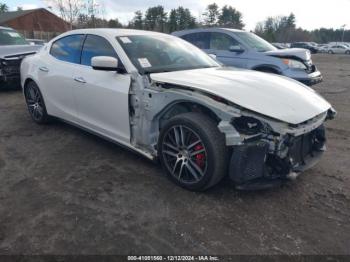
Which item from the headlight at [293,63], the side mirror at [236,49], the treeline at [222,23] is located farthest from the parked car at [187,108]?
the treeline at [222,23]

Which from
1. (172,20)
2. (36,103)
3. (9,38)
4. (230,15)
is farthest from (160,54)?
(230,15)

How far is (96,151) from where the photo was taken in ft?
13.8

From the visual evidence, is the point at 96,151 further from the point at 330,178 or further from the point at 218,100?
the point at 330,178

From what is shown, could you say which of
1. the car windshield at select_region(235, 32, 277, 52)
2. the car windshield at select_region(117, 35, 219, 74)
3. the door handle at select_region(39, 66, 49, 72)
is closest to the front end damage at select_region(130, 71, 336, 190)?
the car windshield at select_region(117, 35, 219, 74)

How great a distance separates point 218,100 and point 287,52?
526 cm

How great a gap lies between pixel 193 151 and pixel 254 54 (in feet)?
16.7

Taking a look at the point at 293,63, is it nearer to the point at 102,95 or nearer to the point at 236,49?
the point at 236,49

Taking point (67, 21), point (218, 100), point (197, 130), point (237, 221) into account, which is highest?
point (67, 21)

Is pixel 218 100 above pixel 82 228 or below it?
above

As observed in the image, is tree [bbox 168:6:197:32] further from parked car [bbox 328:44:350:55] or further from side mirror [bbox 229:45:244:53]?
side mirror [bbox 229:45:244:53]

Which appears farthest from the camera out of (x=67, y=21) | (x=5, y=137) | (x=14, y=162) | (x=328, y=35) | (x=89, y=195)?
(x=328, y=35)

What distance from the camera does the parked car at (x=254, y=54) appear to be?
7109 mm

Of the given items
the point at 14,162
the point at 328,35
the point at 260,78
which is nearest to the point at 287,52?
the point at 260,78

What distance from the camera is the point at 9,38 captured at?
30.3 feet
